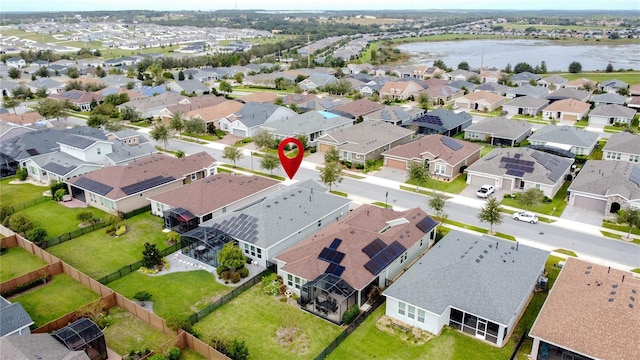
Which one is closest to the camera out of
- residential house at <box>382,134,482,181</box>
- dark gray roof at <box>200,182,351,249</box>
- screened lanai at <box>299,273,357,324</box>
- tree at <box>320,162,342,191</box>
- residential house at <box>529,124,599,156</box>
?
screened lanai at <box>299,273,357,324</box>

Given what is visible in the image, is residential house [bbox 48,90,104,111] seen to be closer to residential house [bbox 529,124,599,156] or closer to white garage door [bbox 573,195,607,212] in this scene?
residential house [bbox 529,124,599,156]

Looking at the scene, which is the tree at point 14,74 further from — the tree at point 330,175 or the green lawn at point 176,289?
the green lawn at point 176,289

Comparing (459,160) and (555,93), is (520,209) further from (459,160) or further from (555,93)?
(555,93)

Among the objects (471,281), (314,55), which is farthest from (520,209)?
(314,55)

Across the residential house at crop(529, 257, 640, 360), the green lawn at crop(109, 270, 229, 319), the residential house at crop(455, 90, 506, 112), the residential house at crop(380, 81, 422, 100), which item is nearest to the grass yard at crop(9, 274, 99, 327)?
the green lawn at crop(109, 270, 229, 319)

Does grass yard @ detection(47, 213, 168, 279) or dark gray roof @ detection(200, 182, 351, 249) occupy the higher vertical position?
dark gray roof @ detection(200, 182, 351, 249)
